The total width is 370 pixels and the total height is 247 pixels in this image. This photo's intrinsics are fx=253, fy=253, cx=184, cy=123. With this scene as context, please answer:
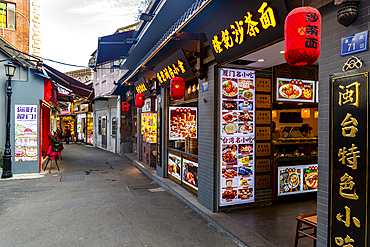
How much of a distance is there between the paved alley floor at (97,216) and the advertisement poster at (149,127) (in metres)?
2.61

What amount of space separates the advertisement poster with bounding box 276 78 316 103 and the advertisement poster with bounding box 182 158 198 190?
9.49 ft

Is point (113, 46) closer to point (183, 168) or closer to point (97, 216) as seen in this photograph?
point (183, 168)

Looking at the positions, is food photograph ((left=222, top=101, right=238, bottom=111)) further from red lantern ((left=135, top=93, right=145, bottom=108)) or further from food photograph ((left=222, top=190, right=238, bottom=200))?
red lantern ((left=135, top=93, right=145, bottom=108))

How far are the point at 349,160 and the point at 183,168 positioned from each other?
558cm

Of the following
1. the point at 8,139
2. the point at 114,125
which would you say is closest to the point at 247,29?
the point at 8,139

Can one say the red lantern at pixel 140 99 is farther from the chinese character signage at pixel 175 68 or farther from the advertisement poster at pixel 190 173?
the advertisement poster at pixel 190 173

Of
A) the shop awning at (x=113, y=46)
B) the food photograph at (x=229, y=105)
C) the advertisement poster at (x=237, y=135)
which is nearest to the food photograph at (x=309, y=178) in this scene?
the advertisement poster at (x=237, y=135)

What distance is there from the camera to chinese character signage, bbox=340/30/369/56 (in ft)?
8.52

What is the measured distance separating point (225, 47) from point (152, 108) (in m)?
7.14

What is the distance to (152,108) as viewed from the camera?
1144 centimetres

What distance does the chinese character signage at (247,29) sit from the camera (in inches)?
133

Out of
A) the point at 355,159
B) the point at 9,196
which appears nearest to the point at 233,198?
the point at 355,159

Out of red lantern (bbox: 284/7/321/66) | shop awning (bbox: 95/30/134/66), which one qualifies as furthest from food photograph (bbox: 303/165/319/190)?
shop awning (bbox: 95/30/134/66)

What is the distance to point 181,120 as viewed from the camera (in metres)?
8.11
